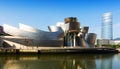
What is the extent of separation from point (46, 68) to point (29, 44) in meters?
31.9

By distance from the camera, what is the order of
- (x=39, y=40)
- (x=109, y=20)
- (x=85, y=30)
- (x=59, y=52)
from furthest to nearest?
1. (x=109, y=20)
2. (x=85, y=30)
3. (x=39, y=40)
4. (x=59, y=52)

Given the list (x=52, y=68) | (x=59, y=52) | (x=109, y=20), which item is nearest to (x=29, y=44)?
(x=59, y=52)

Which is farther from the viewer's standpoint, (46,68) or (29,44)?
(29,44)

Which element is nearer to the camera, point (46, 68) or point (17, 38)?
point (46, 68)

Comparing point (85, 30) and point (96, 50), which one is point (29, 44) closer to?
point (96, 50)

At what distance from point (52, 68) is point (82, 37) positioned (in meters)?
41.8

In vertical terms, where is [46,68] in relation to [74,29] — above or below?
below

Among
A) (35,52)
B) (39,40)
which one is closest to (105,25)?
(39,40)

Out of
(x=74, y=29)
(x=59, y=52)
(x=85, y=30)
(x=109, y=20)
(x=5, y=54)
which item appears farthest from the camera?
(x=109, y=20)

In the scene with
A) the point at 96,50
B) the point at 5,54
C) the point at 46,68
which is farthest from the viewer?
the point at 96,50

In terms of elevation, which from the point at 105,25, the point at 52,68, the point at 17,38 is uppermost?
the point at 105,25

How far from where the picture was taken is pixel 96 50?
165 ft

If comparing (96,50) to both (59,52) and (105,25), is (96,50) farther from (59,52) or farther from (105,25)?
(105,25)

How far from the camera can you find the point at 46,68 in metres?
22.0
